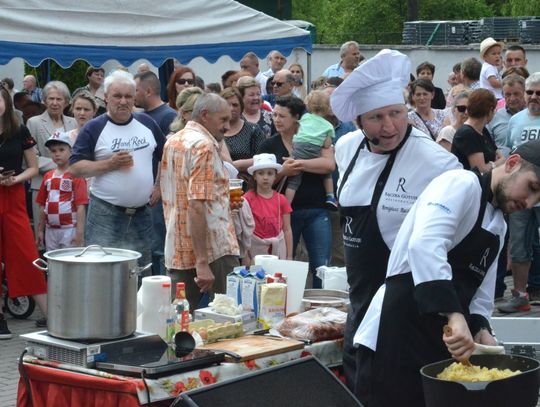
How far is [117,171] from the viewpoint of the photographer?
22.2 ft

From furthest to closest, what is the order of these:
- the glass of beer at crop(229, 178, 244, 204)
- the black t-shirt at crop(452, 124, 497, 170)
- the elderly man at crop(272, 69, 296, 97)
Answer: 1. the elderly man at crop(272, 69, 296, 97)
2. the black t-shirt at crop(452, 124, 497, 170)
3. the glass of beer at crop(229, 178, 244, 204)

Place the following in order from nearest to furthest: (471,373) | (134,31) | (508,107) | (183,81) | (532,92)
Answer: (471,373)
(532,92)
(183,81)
(508,107)
(134,31)

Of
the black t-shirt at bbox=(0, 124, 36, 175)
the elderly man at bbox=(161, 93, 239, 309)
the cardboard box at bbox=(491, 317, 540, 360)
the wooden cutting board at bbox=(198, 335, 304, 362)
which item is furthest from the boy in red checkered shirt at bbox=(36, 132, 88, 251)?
the wooden cutting board at bbox=(198, 335, 304, 362)

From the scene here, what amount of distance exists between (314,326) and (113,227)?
2417 millimetres

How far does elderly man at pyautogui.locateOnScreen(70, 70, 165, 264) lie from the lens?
6.77 meters

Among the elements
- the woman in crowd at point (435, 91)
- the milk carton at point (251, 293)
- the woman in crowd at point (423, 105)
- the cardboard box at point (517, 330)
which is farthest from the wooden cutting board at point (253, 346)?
the woman in crowd at point (435, 91)

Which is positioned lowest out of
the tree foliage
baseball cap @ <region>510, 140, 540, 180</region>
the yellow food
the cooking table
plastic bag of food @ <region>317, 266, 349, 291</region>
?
the cooking table

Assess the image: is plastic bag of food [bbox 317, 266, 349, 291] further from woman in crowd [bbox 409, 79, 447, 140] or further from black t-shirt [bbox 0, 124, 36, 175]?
woman in crowd [bbox 409, 79, 447, 140]

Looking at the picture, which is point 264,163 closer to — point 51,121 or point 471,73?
point 51,121

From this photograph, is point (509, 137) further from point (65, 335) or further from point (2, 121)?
point (65, 335)

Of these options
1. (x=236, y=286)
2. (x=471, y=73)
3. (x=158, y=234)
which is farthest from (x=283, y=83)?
(x=236, y=286)

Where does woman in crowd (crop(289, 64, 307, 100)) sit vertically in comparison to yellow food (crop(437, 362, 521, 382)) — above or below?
above


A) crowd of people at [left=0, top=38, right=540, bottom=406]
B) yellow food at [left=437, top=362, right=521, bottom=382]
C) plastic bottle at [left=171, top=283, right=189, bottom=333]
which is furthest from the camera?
plastic bottle at [left=171, top=283, right=189, bottom=333]

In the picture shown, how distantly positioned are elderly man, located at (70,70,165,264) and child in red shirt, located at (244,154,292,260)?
753mm
